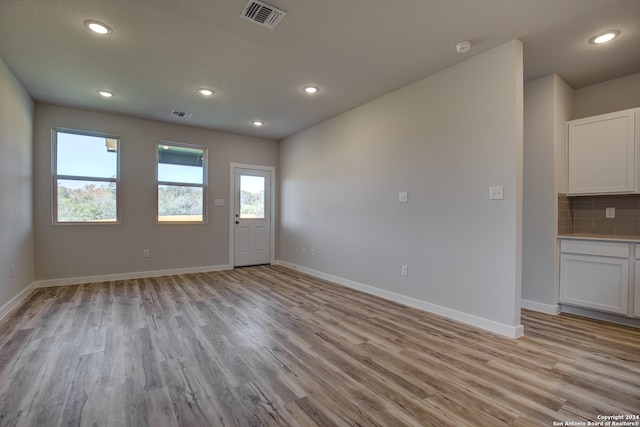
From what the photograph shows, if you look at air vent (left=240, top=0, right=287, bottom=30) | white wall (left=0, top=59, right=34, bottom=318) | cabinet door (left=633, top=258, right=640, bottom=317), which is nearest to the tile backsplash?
cabinet door (left=633, top=258, right=640, bottom=317)

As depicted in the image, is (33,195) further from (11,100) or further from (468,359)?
(468,359)

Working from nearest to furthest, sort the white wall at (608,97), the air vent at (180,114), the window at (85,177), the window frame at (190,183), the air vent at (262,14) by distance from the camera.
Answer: the air vent at (262,14), the white wall at (608,97), the window at (85,177), the air vent at (180,114), the window frame at (190,183)

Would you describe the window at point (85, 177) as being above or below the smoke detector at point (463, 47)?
below

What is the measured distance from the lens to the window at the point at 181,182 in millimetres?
5316

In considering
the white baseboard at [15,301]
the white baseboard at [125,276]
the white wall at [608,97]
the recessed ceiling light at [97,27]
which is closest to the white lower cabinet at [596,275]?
the white wall at [608,97]

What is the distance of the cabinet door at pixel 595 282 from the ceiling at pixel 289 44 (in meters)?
2.05

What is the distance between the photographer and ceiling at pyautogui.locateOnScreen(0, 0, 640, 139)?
7.51 feet

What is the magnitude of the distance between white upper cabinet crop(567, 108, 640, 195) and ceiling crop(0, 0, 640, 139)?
56cm

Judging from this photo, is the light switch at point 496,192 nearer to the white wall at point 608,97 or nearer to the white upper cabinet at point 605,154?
the white upper cabinet at point 605,154

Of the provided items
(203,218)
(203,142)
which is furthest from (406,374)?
(203,142)

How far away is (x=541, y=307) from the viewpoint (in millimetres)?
3430

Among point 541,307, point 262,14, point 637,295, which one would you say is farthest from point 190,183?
point 637,295

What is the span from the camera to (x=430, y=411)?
5.48 feet

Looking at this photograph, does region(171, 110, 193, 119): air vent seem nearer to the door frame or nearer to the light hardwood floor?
the door frame
